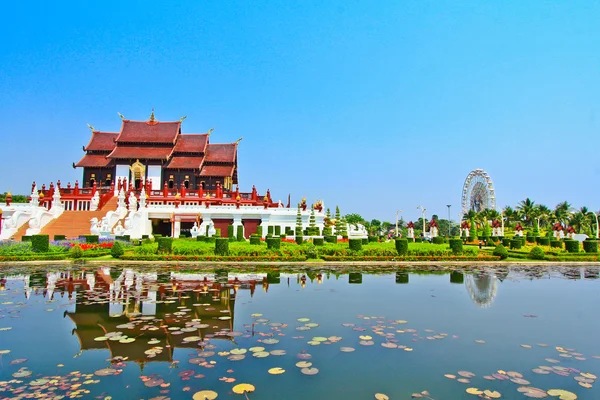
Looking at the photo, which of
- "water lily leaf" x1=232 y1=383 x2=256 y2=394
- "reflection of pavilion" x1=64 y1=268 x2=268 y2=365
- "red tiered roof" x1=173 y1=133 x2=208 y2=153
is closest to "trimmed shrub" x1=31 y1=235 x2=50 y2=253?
"reflection of pavilion" x1=64 y1=268 x2=268 y2=365

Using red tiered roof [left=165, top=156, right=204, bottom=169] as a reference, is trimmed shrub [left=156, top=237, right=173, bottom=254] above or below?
below

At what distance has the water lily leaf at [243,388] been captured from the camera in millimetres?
4926

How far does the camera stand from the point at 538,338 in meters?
7.15

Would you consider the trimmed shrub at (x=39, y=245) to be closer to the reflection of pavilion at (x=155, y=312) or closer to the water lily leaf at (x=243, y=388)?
the reflection of pavilion at (x=155, y=312)

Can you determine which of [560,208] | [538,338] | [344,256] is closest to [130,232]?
[344,256]

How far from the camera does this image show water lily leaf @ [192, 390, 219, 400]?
4.76 metres

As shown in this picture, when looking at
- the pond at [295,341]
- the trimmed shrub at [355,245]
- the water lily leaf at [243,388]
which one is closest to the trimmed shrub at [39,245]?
the pond at [295,341]

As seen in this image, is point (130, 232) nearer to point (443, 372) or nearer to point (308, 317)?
point (308, 317)

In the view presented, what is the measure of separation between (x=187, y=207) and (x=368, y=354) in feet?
111

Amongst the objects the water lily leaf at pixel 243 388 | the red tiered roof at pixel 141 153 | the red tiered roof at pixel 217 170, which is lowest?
the water lily leaf at pixel 243 388

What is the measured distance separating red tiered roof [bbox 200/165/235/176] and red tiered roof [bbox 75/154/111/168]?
35.6 feet

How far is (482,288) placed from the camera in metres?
12.7

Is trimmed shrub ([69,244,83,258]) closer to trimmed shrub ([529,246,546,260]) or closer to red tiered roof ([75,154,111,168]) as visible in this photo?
trimmed shrub ([529,246,546,260])

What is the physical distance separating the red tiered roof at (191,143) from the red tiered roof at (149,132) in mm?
1038
